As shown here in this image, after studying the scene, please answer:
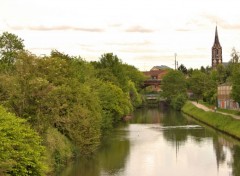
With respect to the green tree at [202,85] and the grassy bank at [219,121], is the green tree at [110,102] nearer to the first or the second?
the grassy bank at [219,121]

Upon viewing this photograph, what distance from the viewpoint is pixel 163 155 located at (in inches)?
1965

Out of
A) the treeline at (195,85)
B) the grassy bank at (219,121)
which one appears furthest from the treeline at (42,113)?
the treeline at (195,85)

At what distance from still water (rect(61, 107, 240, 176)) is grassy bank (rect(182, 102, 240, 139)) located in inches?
51.0

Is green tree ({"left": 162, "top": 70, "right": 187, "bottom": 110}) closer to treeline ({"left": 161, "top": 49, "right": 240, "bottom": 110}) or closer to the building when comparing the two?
treeline ({"left": 161, "top": 49, "right": 240, "bottom": 110})

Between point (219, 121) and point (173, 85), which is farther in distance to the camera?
point (173, 85)

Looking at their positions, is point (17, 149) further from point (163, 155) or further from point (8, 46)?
point (8, 46)

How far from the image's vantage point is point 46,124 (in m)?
39.0

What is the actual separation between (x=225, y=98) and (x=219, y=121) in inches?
907

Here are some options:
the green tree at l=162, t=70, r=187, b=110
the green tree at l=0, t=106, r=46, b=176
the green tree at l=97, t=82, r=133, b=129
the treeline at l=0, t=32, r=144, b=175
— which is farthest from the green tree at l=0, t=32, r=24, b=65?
the green tree at l=162, t=70, r=187, b=110

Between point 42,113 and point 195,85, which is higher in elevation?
point 195,85

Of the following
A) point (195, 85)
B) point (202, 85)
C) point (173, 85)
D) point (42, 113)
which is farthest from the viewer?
point (173, 85)

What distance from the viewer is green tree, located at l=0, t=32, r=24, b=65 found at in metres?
59.9

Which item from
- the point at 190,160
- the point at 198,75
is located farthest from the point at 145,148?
the point at 198,75

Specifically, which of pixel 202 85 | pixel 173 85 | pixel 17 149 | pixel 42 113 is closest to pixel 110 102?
pixel 42 113
